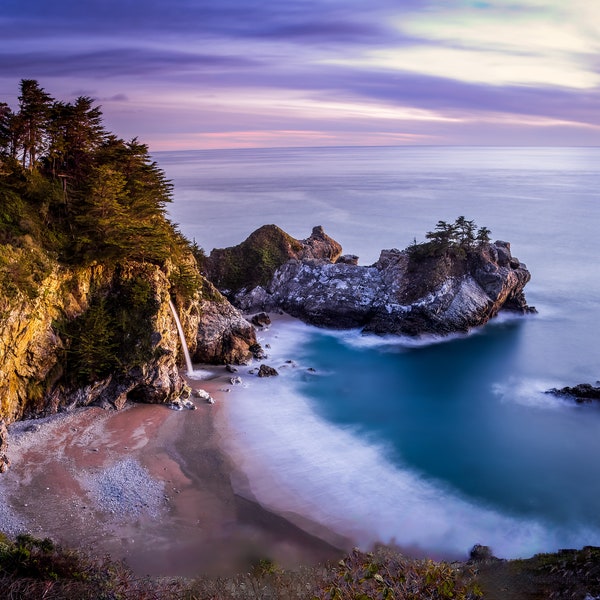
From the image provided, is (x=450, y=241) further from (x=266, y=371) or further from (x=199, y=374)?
(x=199, y=374)

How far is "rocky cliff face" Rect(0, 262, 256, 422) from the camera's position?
1870 centimetres

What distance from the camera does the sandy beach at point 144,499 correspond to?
45.6 ft

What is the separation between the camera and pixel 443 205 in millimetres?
77750

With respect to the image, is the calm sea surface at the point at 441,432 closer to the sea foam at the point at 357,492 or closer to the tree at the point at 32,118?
the sea foam at the point at 357,492

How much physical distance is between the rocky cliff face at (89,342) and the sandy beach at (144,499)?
1012mm

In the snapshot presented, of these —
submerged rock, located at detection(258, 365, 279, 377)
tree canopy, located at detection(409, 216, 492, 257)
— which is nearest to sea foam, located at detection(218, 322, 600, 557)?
submerged rock, located at detection(258, 365, 279, 377)

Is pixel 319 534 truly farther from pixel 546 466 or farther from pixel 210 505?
pixel 546 466

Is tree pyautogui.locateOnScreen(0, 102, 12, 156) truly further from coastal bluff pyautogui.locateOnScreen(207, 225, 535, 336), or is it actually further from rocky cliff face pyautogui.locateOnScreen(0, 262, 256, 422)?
coastal bluff pyautogui.locateOnScreen(207, 225, 535, 336)

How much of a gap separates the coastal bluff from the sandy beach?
1484cm

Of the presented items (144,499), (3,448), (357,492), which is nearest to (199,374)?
(3,448)

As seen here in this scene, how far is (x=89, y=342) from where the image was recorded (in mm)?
20062

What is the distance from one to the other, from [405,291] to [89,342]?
19.3 meters

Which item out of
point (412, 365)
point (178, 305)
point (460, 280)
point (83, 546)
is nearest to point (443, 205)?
point (460, 280)

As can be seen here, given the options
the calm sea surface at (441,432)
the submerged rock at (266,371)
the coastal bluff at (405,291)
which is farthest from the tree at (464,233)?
the submerged rock at (266,371)
